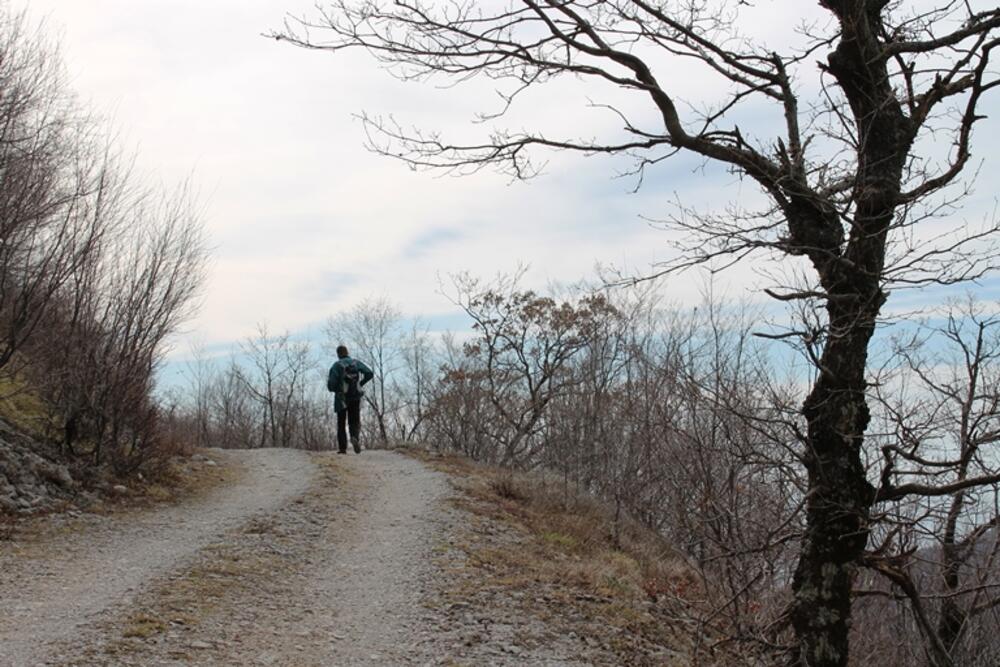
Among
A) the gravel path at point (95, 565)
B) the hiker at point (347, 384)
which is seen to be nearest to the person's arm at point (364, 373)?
the hiker at point (347, 384)

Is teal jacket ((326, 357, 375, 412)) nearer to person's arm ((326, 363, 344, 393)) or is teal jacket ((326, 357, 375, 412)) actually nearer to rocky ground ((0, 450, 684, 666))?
person's arm ((326, 363, 344, 393))

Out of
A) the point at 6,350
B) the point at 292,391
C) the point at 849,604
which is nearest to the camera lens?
the point at 849,604

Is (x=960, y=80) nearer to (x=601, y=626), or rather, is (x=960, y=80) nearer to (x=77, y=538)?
(x=601, y=626)

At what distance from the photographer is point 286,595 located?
24.4 ft

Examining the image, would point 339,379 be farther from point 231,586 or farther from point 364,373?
point 231,586

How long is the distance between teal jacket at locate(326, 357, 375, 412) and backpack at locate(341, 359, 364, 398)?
4 cm

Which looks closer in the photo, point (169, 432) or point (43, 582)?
point (43, 582)

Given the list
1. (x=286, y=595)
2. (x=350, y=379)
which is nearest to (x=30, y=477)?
(x=286, y=595)

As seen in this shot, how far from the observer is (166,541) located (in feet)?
29.2

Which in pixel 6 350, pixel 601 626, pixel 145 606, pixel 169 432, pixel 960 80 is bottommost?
pixel 601 626

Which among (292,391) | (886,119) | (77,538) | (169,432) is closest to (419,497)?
(169,432)

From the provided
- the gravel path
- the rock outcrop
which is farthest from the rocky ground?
the rock outcrop

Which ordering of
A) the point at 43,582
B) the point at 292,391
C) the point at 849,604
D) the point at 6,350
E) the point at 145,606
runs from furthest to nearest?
the point at 292,391 → the point at 6,350 → the point at 43,582 → the point at 145,606 → the point at 849,604

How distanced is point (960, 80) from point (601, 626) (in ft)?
17.3
